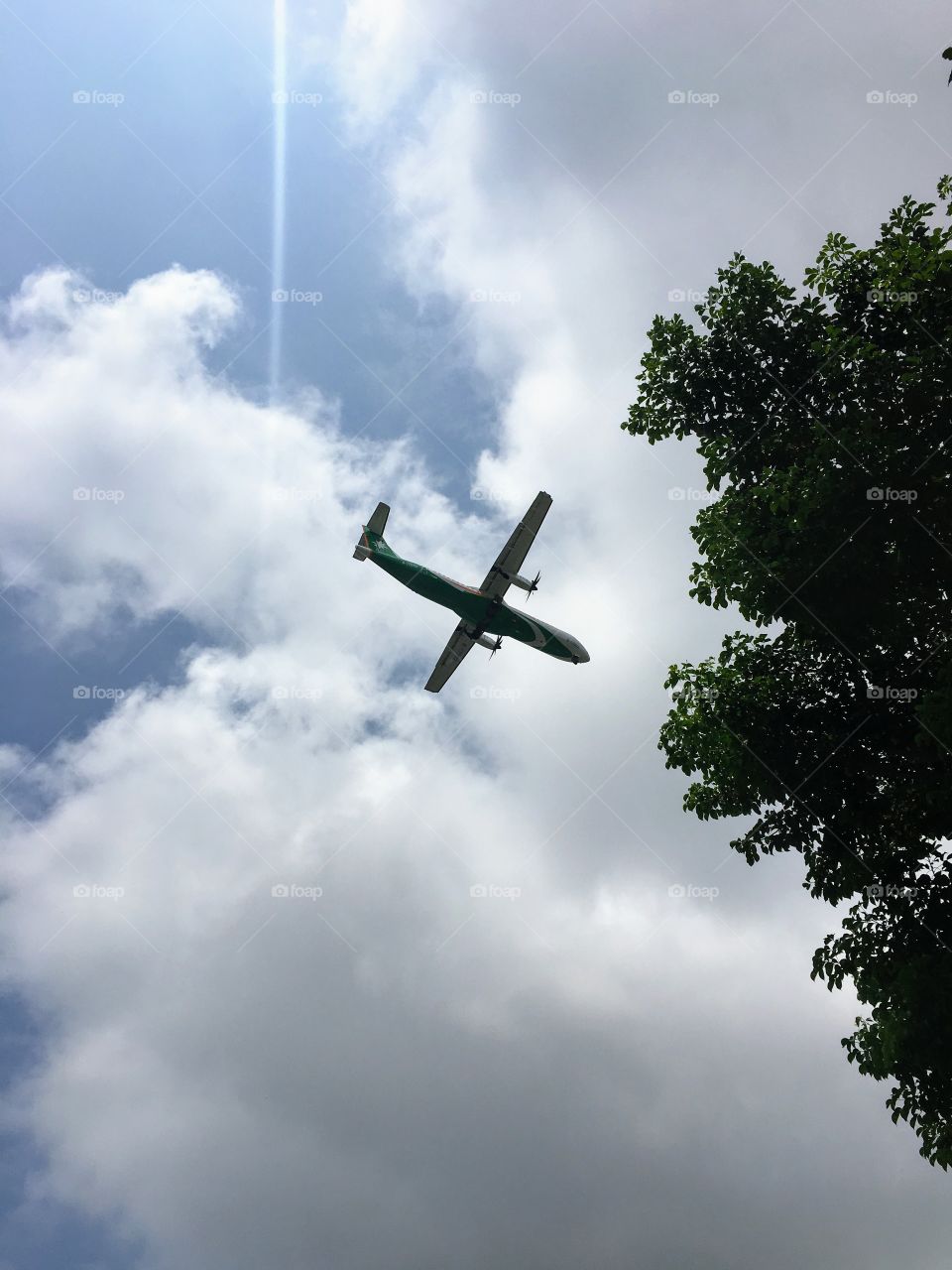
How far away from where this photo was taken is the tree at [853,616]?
11.4m

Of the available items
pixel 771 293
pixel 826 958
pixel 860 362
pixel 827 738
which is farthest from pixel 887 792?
pixel 771 293

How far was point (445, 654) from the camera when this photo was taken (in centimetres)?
2786

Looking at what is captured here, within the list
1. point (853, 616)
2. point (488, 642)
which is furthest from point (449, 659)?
point (853, 616)

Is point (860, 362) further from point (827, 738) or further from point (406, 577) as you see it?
point (406, 577)

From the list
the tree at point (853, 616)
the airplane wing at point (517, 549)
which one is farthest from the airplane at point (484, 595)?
the tree at point (853, 616)

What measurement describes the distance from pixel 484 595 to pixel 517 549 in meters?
1.86

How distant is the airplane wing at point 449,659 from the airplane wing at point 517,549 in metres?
2.60

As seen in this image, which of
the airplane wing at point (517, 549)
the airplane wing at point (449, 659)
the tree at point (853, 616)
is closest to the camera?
the tree at point (853, 616)

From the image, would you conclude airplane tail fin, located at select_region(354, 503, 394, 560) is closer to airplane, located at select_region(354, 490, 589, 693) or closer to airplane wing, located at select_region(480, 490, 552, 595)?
airplane, located at select_region(354, 490, 589, 693)

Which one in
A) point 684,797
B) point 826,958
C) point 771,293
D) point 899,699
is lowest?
point 826,958

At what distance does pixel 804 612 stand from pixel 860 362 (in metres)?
4.18

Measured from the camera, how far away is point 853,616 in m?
12.3

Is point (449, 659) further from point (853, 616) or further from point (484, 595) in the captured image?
point (853, 616)

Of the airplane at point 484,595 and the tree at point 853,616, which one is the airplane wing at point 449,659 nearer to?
the airplane at point 484,595
